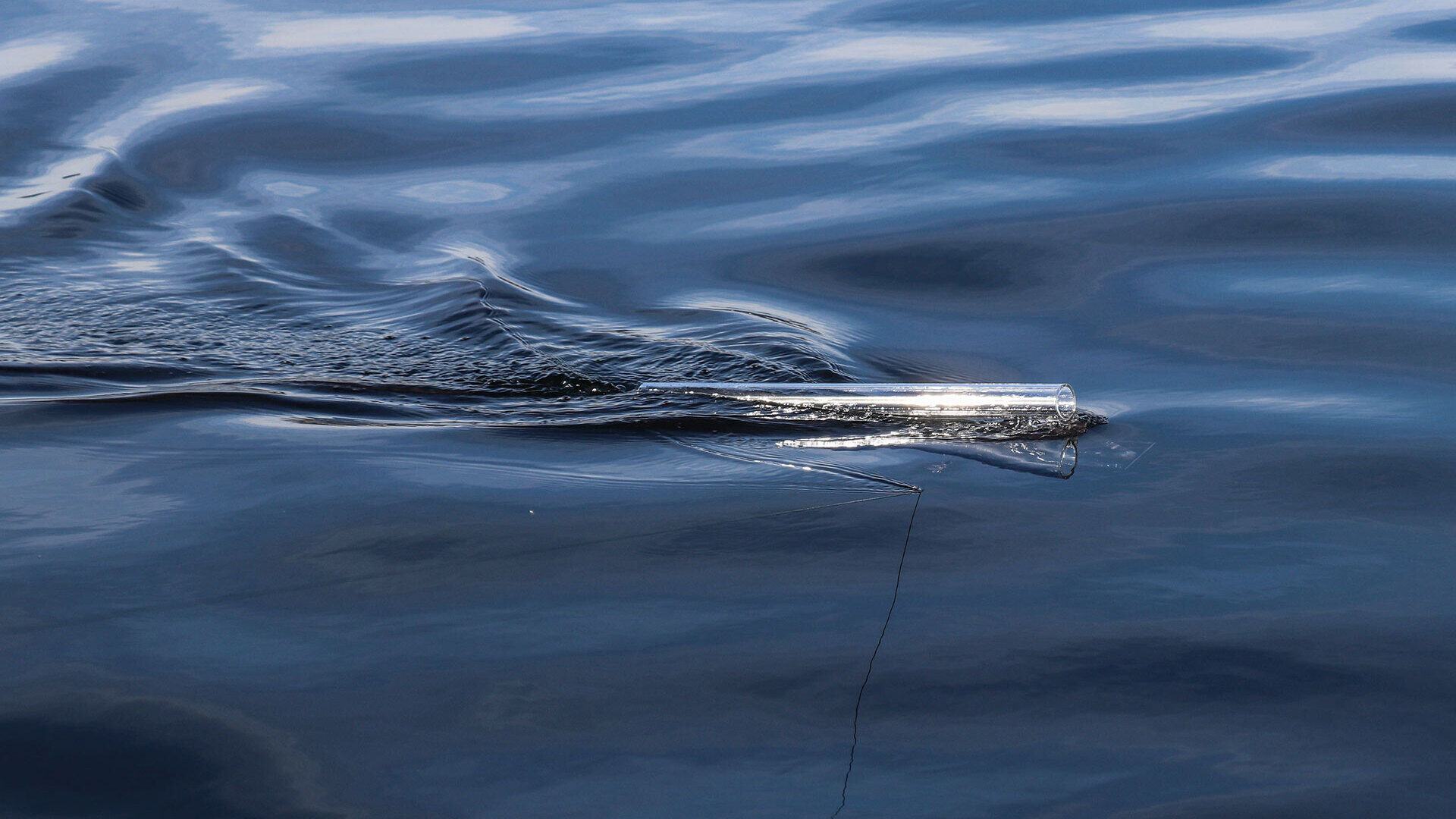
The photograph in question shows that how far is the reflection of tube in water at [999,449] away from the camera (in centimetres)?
249

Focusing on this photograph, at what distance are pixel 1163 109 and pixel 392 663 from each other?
14.4 ft

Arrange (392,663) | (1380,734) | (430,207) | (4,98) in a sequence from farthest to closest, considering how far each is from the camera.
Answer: (4,98) < (430,207) < (392,663) < (1380,734)

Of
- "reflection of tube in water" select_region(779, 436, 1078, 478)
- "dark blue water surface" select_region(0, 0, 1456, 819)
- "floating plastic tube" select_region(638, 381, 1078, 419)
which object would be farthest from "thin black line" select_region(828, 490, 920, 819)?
"floating plastic tube" select_region(638, 381, 1078, 419)

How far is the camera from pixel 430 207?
15.4 feet

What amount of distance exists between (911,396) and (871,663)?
1.10m

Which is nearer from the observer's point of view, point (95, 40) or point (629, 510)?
point (629, 510)

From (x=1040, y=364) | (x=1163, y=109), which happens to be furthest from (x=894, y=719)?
(x=1163, y=109)

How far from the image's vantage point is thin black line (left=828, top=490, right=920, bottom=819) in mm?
1565

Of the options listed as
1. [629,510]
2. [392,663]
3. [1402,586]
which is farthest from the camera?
[629,510]

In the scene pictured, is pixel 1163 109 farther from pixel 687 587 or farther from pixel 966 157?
pixel 687 587

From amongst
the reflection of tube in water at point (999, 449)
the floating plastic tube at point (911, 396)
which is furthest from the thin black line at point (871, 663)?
the floating plastic tube at point (911, 396)

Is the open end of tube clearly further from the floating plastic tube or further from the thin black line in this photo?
the thin black line

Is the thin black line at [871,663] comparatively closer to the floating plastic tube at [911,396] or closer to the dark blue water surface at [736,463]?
the dark blue water surface at [736,463]

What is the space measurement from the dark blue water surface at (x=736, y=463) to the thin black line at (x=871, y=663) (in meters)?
0.01
